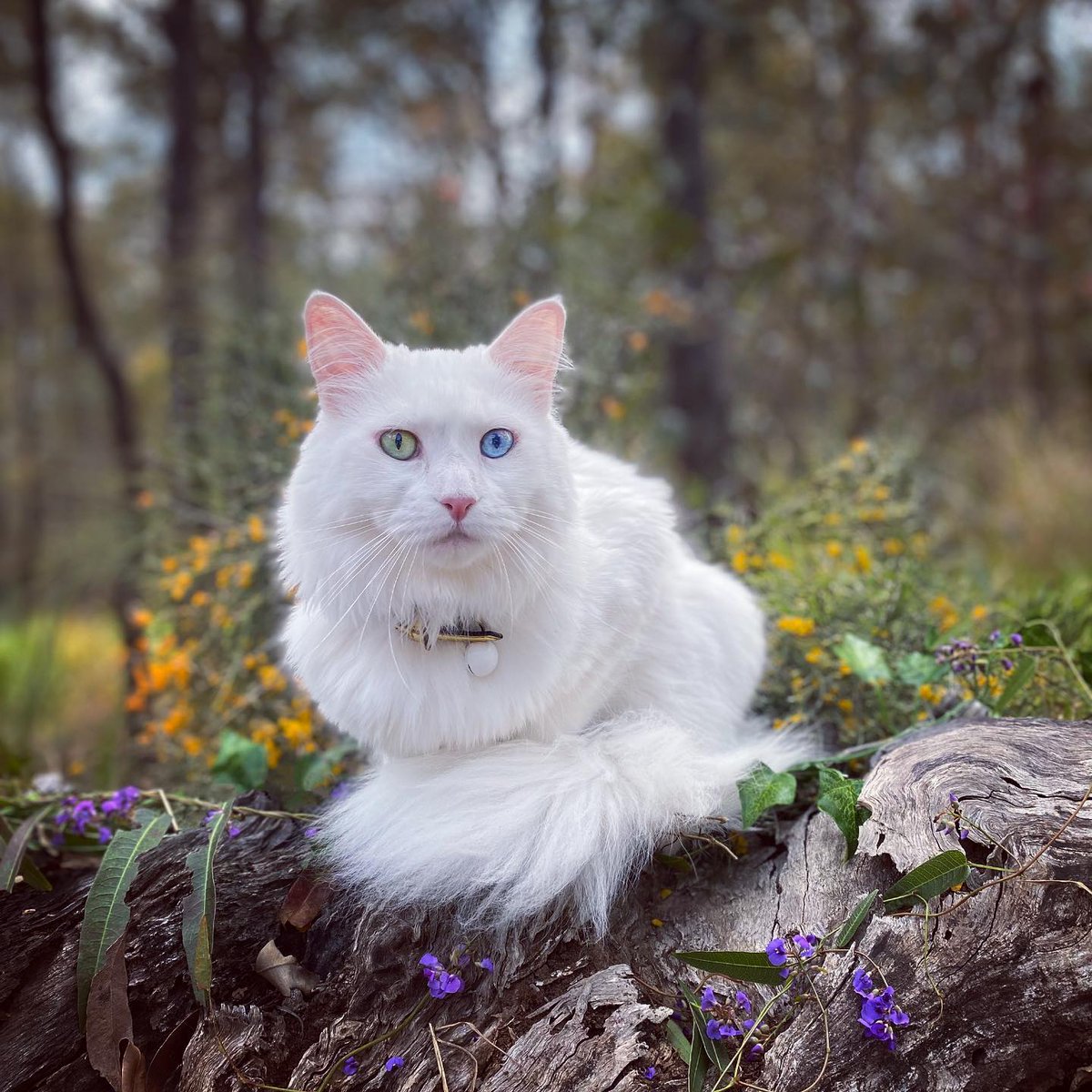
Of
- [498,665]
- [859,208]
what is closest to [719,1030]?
[498,665]

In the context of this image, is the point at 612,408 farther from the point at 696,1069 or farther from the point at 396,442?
the point at 696,1069

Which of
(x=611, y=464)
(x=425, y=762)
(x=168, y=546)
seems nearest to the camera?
(x=425, y=762)

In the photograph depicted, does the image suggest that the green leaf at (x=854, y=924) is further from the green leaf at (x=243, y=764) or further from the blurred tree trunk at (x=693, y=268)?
the blurred tree trunk at (x=693, y=268)

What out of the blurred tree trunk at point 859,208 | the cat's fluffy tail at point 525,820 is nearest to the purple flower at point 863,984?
the cat's fluffy tail at point 525,820

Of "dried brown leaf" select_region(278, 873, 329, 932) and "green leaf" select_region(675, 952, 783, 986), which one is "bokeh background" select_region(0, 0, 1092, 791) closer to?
"dried brown leaf" select_region(278, 873, 329, 932)

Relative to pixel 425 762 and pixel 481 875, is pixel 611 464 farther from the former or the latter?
pixel 481 875

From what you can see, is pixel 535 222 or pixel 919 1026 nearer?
pixel 919 1026

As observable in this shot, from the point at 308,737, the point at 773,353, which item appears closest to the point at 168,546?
the point at 308,737

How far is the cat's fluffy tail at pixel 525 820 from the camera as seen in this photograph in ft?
4.58

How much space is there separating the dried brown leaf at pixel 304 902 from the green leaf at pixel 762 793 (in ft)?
2.40

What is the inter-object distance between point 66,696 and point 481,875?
14.7 feet

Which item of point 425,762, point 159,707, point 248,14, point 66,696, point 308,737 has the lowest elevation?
point 66,696

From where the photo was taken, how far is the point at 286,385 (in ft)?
11.5

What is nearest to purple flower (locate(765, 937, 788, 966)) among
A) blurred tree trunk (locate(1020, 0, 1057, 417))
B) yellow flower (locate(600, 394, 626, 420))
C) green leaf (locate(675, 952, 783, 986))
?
green leaf (locate(675, 952, 783, 986))
